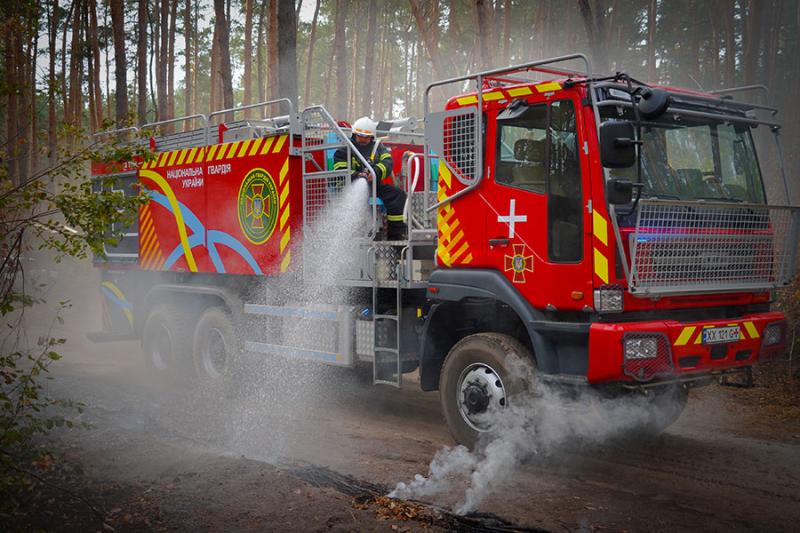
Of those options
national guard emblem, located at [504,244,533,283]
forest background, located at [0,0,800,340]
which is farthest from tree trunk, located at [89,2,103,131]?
national guard emblem, located at [504,244,533,283]

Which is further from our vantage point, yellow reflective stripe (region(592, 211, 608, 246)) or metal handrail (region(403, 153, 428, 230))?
metal handrail (region(403, 153, 428, 230))

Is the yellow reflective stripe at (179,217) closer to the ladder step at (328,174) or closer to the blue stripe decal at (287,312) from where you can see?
the blue stripe decal at (287,312)

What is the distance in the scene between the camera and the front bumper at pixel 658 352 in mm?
5305

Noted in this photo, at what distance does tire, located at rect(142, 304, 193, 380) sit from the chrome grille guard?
21.5 ft

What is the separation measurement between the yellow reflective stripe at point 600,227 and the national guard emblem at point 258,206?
3957 mm

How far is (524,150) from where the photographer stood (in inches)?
235

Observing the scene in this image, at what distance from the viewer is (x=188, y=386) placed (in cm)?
995

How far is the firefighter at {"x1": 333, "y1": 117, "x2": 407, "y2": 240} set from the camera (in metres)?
7.77

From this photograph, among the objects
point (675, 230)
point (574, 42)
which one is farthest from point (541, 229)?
point (574, 42)

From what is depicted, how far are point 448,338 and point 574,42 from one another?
96.8ft

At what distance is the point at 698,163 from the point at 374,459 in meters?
3.55

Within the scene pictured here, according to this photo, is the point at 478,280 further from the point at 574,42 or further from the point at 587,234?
the point at 574,42

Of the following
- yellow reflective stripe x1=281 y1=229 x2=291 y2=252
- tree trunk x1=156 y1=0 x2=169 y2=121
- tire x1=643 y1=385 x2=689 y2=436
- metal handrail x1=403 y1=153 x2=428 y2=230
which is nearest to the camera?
tire x1=643 y1=385 x2=689 y2=436

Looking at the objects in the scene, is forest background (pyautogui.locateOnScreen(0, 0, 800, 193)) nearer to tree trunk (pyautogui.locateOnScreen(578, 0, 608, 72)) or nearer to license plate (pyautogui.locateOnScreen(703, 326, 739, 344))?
tree trunk (pyautogui.locateOnScreen(578, 0, 608, 72))
